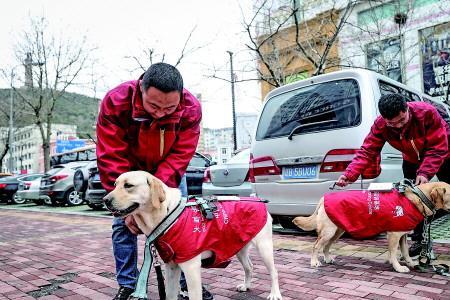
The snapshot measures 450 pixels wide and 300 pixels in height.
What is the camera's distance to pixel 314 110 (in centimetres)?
500

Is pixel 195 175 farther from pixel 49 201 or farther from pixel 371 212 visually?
pixel 49 201

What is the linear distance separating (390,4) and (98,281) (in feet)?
53.8

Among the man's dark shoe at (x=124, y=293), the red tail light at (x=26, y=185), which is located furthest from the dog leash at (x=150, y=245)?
the red tail light at (x=26, y=185)

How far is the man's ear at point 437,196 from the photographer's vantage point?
3.73 meters

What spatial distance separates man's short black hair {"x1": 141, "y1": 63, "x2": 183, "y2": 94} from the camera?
7.57 feet

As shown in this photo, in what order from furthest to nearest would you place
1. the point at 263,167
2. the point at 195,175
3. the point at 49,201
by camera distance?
the point at 49,201 → the point at 195,175 → the point at 263,167

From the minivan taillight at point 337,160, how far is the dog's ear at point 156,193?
8.85 ft

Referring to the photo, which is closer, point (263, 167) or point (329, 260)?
point (329, 260)

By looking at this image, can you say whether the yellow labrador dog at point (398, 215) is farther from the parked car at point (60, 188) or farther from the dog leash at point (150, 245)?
the parked car at point (60, 188)

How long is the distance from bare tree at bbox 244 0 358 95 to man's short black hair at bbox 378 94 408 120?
8134 millimetres

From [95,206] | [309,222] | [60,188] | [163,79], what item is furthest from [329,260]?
[60,188]

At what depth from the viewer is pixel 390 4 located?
53.1 ft

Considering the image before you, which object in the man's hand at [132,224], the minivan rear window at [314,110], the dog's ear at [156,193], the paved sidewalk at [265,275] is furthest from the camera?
the minivan rear window at [314,110]

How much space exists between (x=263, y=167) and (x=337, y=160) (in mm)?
1144
